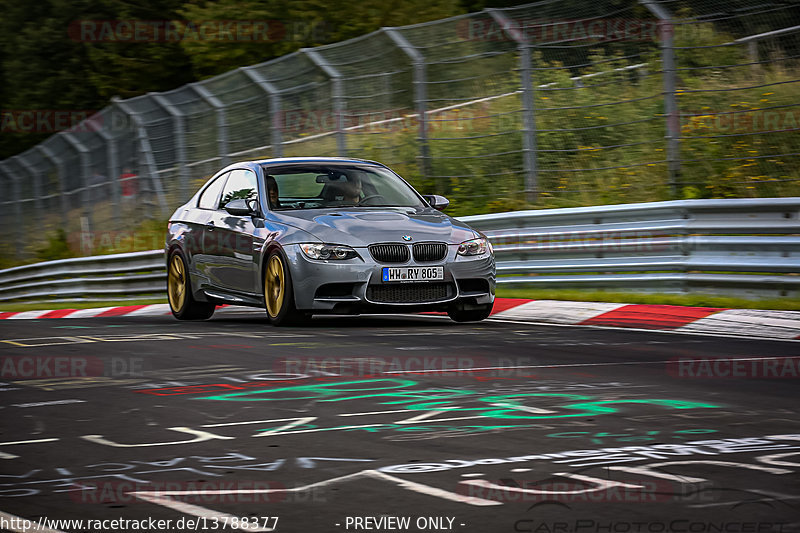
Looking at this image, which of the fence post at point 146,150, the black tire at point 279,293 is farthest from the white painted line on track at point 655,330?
the fence post at point 146,150

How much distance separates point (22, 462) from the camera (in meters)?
5.20

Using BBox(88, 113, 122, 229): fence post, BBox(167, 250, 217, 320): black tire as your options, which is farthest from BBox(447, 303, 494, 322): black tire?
BBox(88, 113, 122, 229): fence post

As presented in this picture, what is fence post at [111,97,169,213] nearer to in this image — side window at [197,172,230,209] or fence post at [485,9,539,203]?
fence post at [485,9,539,203]

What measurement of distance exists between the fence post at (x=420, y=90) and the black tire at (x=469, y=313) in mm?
5990

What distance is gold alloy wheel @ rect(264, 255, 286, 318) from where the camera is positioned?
36.2 ft

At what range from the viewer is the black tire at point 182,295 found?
13.1m

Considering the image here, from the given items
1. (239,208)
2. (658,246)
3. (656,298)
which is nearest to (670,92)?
(658,246)

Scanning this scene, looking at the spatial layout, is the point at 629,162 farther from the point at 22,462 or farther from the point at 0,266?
the point at 0,266

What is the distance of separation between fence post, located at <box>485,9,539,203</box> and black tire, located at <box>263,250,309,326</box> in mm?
4919

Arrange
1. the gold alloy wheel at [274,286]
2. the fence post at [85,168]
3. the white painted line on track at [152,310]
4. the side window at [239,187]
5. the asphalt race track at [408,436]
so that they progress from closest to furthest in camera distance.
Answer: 1. the asphalt race track at [408,436]
2. the gold alloy wheel at [274,286]
3. the side window at [239,187]
4. the white painted line on track at [152,310]
5. the fence post at [85,168]

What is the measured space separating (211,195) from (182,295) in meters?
1.08

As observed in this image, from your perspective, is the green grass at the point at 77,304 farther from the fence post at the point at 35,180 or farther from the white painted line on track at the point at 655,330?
the white painted line on track at the point at 655,330

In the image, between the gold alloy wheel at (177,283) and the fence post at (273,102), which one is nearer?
the gold alloy wheel at (177,283)

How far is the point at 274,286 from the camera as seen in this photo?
11250mm
